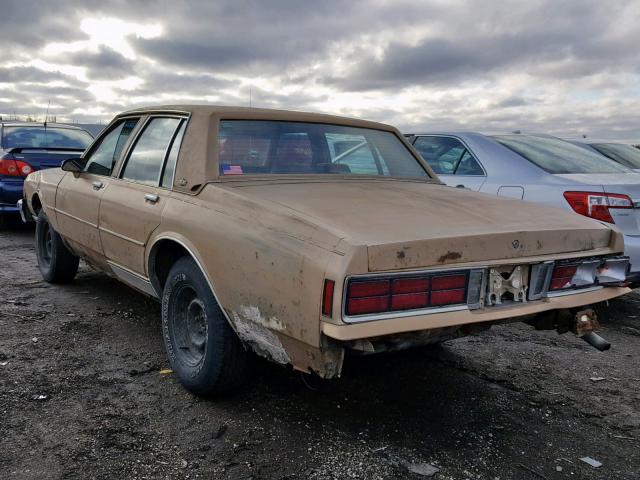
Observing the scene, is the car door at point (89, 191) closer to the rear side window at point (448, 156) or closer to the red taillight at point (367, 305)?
the red taillight at point (367, 305)

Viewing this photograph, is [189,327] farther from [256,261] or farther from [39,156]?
[39,156]

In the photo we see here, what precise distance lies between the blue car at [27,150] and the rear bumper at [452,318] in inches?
274

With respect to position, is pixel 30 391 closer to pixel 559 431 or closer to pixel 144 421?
pixel 144 421

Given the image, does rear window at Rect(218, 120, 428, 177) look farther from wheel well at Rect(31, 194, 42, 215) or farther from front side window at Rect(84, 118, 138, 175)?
wheel well at Rect(31, 194, 42, 215)

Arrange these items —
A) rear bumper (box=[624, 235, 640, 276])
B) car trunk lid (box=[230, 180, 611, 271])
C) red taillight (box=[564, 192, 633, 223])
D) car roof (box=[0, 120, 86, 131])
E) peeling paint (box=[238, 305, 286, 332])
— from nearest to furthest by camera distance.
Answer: car trunk lid (box=[230, 180, 611, 271]) → peeling paint (box=[238, 305, 286, 332]) → rear bumper (box=[624, 235, 640, 276]) → red taillight (box=[564, 192, 633, 223]) → car roof (box=[0, 120, 86, 131])

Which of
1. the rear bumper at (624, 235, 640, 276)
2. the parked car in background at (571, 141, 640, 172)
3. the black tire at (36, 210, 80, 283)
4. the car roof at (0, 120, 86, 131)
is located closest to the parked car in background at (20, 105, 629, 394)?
the black tire at (36, 210, 80, 283)

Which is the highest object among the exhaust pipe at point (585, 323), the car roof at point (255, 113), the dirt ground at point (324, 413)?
the car roof at point (255, 113)

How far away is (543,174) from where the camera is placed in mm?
5098

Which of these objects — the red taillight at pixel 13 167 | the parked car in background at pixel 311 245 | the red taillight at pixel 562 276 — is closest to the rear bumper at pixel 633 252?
the parked car in background at pixel 311 245

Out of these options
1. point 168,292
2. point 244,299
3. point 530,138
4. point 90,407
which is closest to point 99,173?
point 168,292

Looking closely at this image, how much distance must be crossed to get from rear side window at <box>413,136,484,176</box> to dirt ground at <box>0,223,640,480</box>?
2.00m

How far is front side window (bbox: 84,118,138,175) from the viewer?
4.20 meters

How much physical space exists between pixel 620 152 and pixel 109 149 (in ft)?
24.6

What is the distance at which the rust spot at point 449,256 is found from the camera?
2387 millimetres
